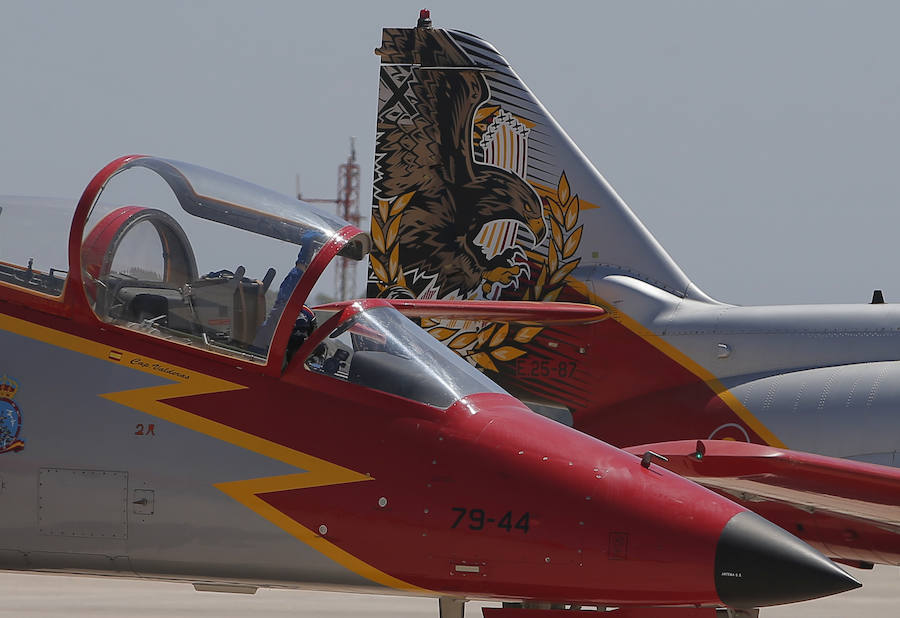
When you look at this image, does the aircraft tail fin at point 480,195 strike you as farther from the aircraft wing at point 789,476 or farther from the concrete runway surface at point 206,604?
the aircraft wing at point 789,476

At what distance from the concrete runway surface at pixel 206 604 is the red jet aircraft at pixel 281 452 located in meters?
4.58

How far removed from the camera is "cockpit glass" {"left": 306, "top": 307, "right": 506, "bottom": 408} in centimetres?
621

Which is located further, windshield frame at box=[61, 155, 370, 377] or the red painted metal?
the red painted metal

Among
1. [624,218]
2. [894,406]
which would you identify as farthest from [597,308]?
[894,406]

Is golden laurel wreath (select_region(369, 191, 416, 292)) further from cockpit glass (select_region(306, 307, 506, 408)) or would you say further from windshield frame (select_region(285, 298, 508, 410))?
cockpit glass (select_region(306, 307, 506, 408))

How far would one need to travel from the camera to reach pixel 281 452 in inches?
240

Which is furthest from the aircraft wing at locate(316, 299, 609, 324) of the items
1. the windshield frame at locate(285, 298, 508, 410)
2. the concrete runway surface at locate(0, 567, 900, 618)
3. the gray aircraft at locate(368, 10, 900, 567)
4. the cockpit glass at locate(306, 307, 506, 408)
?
the cockpit glass at locate(306, 307, 506, 408)

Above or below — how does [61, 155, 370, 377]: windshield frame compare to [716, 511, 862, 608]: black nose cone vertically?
above

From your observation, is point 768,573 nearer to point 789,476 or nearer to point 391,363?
point 391,363

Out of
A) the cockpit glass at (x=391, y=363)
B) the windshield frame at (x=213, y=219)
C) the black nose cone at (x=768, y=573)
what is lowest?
the black nose cone at (x=768, y=573)

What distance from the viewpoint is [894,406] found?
1117cm

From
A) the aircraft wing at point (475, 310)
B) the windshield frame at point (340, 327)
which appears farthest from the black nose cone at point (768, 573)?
the aircraft wing at point (475, 310)

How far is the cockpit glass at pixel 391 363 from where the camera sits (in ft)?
20.4

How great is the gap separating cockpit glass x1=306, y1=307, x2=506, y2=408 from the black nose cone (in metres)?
1.46
